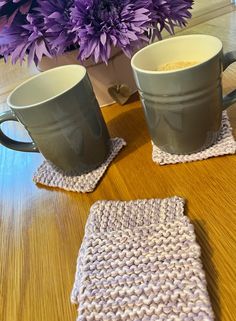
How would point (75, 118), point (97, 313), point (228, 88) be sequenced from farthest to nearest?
point (228, 88) → point (75, 118) → point (97, 313)

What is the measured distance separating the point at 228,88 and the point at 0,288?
370mm

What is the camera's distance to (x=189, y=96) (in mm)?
298

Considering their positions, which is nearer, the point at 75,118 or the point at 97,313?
the point at 97,313

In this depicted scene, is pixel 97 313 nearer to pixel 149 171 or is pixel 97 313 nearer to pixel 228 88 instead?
pixel 149 171

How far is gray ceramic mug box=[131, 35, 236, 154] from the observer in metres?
0.29

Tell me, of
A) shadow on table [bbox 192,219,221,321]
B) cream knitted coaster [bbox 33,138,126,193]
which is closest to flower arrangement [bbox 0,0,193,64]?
cream knitted coaster [bbox 33,138,126,193]

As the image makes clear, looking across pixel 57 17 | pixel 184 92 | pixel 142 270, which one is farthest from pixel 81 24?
pixel 142 270

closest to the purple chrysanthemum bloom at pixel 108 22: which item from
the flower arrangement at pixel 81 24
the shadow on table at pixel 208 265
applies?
the flower arrangement at pixel 81 24

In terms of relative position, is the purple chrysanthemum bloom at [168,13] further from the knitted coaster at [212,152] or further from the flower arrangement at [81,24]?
the knitted coaster at [212,152]

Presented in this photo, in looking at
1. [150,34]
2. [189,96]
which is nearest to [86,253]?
[189,96]

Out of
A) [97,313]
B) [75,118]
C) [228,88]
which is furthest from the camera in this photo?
[228,88]

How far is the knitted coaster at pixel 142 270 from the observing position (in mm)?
219

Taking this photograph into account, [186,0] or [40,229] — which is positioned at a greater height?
[186,0]

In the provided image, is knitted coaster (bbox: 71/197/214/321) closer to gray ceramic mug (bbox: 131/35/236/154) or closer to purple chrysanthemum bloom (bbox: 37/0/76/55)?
gray ceramic mug (bbox: 131/35/236/154)
